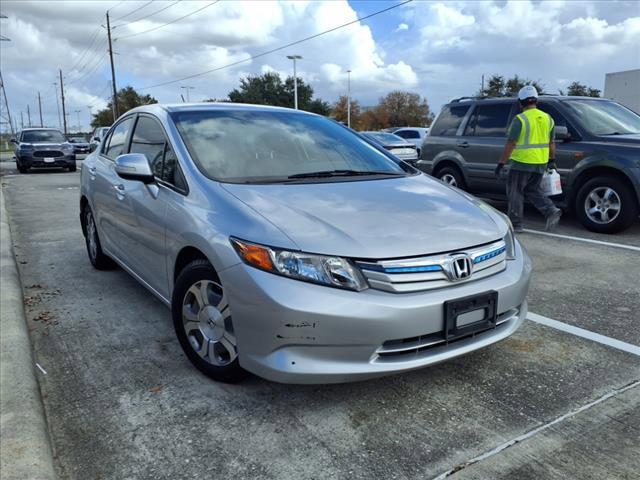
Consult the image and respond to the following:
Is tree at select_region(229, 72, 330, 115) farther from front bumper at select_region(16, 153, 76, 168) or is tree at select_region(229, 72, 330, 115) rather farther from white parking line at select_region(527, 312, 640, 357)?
white parking line at select_region(527, 312, 640, 357)

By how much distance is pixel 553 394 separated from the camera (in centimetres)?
278

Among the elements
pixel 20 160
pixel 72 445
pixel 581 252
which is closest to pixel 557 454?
pixel 72 445

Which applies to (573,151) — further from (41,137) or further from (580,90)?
(580,90)

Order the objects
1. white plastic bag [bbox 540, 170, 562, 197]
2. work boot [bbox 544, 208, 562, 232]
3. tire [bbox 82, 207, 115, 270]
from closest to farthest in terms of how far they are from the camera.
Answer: tire [bbox 82, 207, 115, 270] → white plastic bag [bbox 540, 170, 562, 197] → work boot [bbox 544, 208, 562, 232]

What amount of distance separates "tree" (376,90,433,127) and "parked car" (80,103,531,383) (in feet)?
234

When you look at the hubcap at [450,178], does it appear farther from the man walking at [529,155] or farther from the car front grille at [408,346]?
the car front grille at [408,346]

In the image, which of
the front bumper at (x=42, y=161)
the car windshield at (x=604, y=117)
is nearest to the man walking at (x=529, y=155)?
the car windshield at (x=604, y=117)

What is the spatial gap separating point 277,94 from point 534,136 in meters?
66.6

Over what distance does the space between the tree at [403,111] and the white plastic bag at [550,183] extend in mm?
67685

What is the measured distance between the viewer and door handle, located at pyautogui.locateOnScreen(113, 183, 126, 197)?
399 cm

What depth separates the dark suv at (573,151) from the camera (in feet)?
21.4

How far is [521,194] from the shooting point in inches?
268

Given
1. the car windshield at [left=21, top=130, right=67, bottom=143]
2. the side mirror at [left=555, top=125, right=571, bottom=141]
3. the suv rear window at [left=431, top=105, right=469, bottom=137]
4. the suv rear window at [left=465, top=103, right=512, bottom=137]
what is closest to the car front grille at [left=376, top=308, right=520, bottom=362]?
the side mirror at [left=555, top=125, right=571, bottom=141]

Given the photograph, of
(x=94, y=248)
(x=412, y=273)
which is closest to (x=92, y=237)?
(x=94, y=248)
